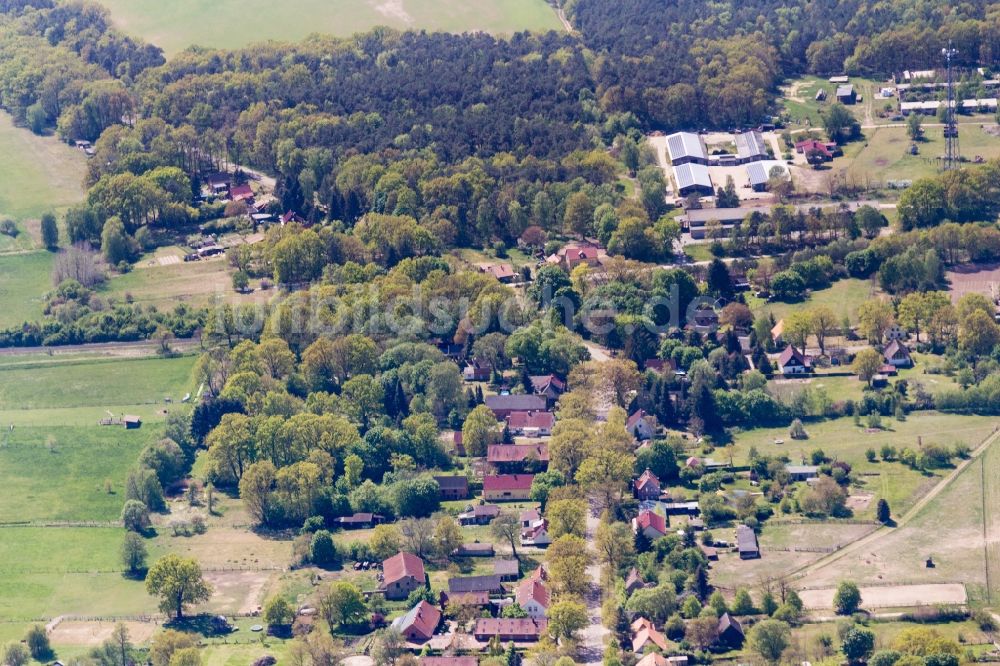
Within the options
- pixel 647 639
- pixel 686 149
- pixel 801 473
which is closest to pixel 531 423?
pixel 801 473

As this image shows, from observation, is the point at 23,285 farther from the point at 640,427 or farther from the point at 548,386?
the point at 640,427

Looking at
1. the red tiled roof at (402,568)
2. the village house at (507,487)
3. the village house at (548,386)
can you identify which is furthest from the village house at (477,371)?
the red tiled roof at (402,568)

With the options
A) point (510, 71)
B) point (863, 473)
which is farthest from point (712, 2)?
point (863, 473)

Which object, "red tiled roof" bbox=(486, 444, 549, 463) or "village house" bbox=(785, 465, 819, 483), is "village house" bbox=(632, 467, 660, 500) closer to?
"red tiled roof" bbox=(486, 444, 549, 463)

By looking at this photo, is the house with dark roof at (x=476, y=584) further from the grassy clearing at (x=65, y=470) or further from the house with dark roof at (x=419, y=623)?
the grassy clearing at (x=65, y=470)

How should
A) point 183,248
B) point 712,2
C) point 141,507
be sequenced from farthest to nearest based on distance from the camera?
1. point 712,2
2. point 183,248
3. point 141,507

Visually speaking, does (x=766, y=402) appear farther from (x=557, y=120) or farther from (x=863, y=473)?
(x=557, y=120)

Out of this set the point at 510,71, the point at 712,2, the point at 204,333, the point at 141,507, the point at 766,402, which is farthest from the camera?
the point at 712,2
